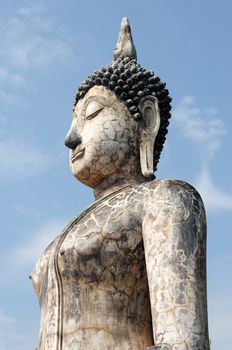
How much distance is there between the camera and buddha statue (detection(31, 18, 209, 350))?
5.38 meters

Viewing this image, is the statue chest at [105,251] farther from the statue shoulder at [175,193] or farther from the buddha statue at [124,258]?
the statue shoulder at [175,193]

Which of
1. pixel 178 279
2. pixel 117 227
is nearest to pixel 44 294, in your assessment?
pixel 117 227

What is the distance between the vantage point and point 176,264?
17.8 ft

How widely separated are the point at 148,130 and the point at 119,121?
269 mm

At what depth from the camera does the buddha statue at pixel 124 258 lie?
5.38 meters

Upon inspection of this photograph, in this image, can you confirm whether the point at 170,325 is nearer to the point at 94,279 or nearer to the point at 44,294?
the point at 94,279

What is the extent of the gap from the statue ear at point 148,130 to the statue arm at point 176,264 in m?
0.51

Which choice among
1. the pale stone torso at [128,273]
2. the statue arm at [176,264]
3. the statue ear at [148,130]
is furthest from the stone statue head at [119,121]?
the statue arm at [176,264]

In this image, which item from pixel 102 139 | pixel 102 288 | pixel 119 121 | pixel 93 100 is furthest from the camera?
pixel 93 100

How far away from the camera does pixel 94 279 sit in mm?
5680

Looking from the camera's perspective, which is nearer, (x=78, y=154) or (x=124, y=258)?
(x=124, y=258)

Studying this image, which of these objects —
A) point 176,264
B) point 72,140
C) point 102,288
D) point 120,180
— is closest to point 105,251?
point 102,288

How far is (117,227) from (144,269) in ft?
1.22

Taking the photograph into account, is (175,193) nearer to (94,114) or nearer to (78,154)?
(78,154)
